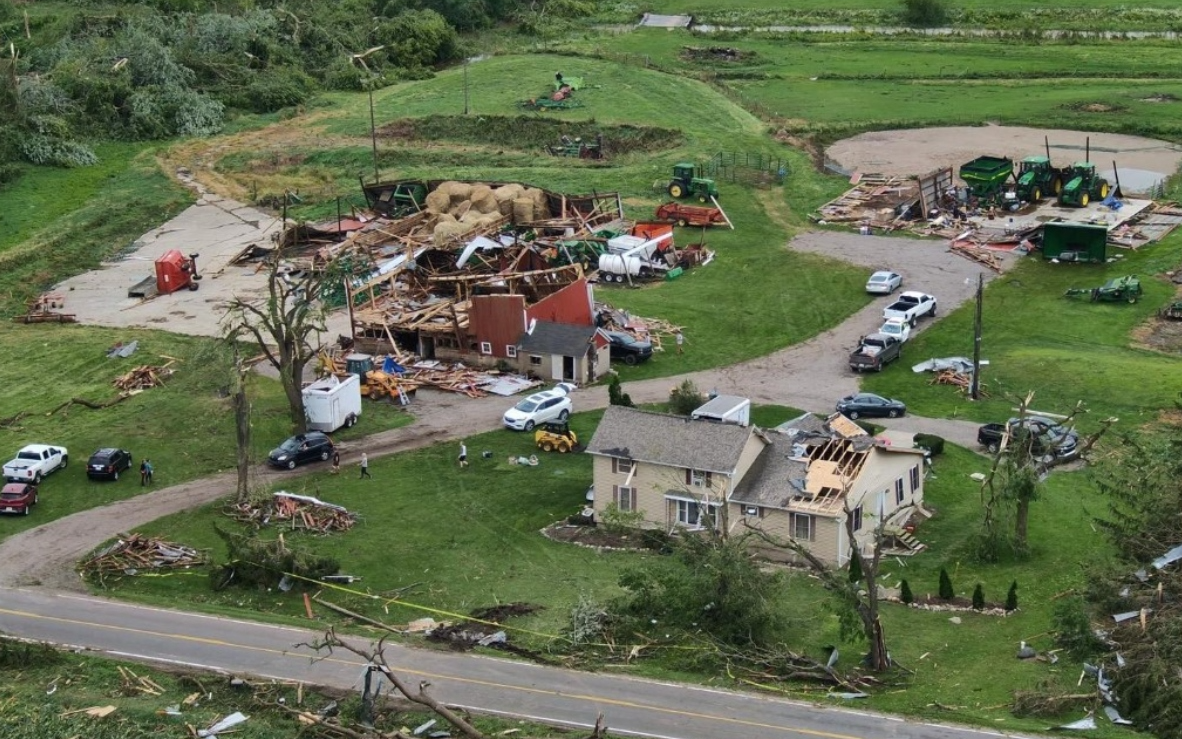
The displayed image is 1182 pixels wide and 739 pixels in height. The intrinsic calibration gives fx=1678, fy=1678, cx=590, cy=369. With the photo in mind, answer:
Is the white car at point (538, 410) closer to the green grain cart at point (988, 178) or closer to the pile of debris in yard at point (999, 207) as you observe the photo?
the pile of debris in yard at point (999, 207)

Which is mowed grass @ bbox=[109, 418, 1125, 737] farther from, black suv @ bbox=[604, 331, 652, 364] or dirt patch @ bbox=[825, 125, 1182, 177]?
dirt patch @ bbox=[825, 125, 1182, 177]

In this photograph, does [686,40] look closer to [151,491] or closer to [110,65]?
[110,65]

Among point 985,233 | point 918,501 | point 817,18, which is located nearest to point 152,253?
point 985,233

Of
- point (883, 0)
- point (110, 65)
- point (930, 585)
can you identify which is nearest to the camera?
point (930, 585)

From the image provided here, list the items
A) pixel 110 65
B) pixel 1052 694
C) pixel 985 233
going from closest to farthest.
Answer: pixel 1052 694, pixel 985 233, pixel 110 65

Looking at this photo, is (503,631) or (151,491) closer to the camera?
(503,631)

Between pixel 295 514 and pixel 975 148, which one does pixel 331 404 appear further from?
pixel 975 148

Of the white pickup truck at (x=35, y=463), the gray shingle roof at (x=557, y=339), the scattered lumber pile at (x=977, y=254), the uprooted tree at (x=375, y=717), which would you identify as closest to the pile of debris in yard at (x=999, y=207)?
the scattered lumber pile at (x=977, y=254)
